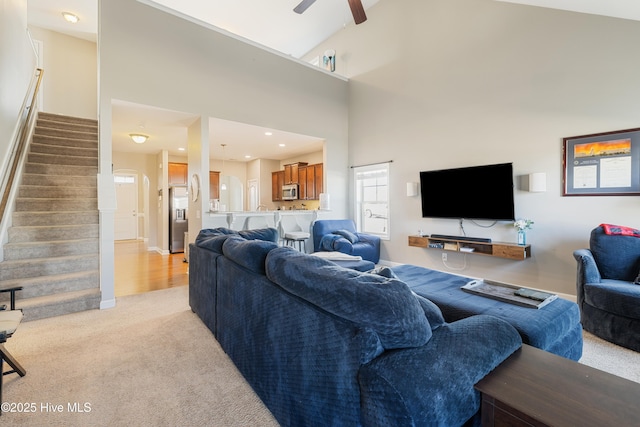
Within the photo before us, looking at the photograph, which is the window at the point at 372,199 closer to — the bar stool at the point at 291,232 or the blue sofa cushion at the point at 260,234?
the bar stool at the point at 291,232

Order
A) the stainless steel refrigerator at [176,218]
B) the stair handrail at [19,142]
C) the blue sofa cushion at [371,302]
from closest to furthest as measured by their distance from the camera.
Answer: the blue sofa cushion at [371,302], the stair handrail at [19,142], the stainless steel refrigerator at [176,218]

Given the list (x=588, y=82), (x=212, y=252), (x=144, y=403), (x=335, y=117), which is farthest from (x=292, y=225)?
(x=588, y=82)

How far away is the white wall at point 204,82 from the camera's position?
3.65 metres

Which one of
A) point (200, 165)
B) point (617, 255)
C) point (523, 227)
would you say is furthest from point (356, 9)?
point (617, 255)

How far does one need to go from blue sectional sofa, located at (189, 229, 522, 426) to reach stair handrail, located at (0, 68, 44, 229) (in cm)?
388

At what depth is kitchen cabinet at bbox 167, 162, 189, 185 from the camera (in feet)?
24.5

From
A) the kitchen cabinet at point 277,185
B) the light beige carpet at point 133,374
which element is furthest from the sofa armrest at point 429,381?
the kitchen cabinet at point 277,185

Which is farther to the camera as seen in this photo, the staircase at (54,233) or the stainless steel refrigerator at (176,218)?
the stainless steel refrigerator at (176,218)

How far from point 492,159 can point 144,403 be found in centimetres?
477

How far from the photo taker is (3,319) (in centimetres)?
187

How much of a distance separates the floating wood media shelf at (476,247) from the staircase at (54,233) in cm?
460

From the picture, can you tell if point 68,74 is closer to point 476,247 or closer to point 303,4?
point 303,4

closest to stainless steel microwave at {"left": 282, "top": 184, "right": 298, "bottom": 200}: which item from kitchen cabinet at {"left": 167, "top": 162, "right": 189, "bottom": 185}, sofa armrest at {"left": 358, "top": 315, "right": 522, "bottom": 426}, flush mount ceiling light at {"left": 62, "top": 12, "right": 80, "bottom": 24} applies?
kitchen cabinet at {"left": 167, "top": 162, "right": 189, "bottom": 185}

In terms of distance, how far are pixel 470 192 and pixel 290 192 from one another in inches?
196
